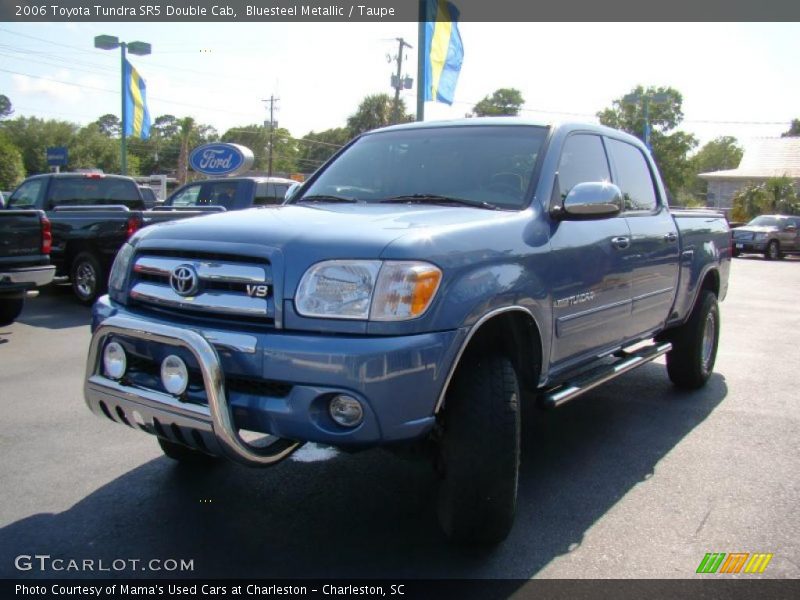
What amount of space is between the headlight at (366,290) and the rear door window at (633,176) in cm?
248

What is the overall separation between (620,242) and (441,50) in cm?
1174

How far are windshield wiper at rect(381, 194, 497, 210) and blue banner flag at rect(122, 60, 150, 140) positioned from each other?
2299 cm

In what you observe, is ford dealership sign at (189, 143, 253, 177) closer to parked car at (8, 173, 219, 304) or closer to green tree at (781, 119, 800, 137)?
parked car at (8, 173, 219, 304)

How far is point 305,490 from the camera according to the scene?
3738 mm

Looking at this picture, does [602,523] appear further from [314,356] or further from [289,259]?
[289,259]

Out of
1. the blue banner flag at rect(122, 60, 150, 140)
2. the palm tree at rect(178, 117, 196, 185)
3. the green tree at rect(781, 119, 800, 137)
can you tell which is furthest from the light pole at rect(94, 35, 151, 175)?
the green tree at rect(781, 119, 800, 137)

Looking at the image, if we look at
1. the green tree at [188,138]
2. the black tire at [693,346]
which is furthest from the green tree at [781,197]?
the green tree at [188,138]

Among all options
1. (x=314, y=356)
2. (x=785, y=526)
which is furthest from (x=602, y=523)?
(x=314, y=356)

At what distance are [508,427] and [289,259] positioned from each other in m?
1.12

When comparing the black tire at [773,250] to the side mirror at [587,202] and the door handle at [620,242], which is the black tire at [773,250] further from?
the side mirror at [587,202]

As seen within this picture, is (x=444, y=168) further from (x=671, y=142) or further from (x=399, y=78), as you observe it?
(x=671, y=142)

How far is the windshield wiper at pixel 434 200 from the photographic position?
3.64 meters

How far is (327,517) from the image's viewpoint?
3.43m

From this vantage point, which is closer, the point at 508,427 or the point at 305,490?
the point at 508,427
